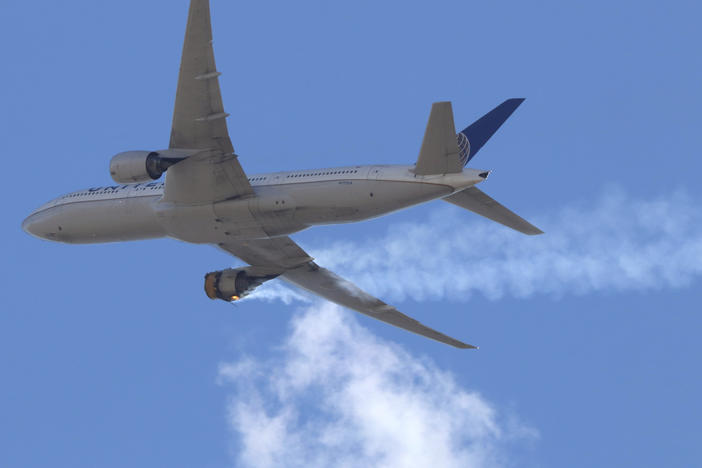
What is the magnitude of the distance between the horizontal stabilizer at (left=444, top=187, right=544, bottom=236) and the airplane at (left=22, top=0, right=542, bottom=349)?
34 mm

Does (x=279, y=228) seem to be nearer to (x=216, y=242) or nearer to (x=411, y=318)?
(x=216, y=242)

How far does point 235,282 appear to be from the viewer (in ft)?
161

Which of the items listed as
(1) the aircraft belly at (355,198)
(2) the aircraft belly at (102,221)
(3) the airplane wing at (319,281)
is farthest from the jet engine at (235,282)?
(1) the aircraft belly at (355,198)

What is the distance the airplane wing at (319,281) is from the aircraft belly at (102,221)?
379 centimetres

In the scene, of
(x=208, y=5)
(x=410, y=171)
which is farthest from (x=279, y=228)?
(x=208, y=5)

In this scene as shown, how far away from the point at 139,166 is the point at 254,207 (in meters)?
4.32

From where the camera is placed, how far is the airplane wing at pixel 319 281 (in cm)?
4825

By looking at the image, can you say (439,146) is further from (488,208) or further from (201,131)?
(201,131)

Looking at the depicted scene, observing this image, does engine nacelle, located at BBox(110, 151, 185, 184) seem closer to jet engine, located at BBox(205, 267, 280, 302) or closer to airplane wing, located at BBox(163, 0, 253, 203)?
airplane wing, located at BBox(163, 0, 253, 203)

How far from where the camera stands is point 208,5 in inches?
1547

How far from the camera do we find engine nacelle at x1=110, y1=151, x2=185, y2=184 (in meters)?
41.4

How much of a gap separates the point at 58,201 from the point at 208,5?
12.5m

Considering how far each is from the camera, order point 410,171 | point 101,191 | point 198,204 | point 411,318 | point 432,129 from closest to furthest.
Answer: point 432,129, point 410,171, point 198,204, point 101,191, point 411,318

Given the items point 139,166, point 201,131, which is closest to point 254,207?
point 201,131
